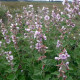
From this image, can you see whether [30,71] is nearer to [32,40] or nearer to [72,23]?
[32,40]

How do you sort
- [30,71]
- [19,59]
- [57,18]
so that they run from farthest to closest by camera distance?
[57,18] → [19,59] → [30,71]

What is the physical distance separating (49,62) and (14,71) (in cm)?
58

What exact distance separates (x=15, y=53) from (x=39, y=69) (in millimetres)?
911

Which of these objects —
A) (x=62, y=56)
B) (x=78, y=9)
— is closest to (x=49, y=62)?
(x=62, y=56)

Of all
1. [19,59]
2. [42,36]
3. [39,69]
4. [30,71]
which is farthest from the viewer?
[19,59]

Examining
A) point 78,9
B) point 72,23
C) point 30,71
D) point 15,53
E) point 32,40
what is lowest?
point 30,71

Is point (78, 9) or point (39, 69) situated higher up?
point (78, 9)

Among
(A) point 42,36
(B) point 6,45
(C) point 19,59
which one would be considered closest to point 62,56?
(A) point 42,36

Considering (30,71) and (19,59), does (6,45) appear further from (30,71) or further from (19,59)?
(30,71)

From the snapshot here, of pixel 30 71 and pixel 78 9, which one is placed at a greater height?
pixel 78 9

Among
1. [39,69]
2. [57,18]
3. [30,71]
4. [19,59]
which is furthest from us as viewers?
[57,18]

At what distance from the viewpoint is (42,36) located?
2428 mm

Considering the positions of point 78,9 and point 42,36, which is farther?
point 78,9

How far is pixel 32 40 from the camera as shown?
9.72 feet
